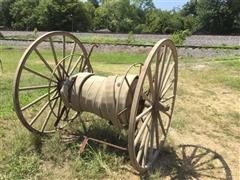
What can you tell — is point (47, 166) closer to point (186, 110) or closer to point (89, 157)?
point (89, 157)

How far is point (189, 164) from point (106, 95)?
4.95 feet

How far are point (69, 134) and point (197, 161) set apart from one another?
74.9 inches

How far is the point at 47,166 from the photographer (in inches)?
211

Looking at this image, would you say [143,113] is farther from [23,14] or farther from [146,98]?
[23,14]

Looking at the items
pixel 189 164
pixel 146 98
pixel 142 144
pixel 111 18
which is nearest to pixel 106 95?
pixel 146 98

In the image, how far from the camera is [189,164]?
18.3 feet

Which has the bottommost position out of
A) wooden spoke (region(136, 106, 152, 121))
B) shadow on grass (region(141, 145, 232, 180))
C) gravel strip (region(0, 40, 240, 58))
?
shadow on grass (region(141, 145, 232, 180))

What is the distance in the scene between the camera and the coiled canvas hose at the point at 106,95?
5.09 metres

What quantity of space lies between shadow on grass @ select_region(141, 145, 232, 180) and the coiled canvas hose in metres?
0.80

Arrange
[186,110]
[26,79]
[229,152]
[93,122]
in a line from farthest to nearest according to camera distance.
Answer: [26,79] < [186,110] < [93,122] < [229,152]

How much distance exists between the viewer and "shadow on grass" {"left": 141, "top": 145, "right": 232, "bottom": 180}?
5.29 metres

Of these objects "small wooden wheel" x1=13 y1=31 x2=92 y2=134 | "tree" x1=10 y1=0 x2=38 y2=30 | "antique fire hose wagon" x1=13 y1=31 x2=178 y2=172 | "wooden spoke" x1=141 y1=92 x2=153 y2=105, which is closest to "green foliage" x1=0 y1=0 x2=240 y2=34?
"tree" x1=10 y1=0 x2=38 y2=30

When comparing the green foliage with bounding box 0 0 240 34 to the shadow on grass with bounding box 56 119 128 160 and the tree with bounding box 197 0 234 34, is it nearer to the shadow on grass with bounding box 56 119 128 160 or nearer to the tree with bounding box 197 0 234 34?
the tree with bounding box 197 0 234 34

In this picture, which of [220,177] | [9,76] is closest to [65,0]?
[9,76]
